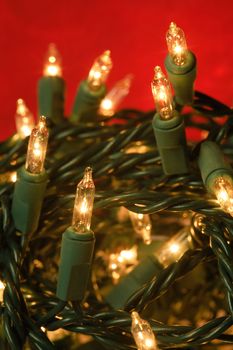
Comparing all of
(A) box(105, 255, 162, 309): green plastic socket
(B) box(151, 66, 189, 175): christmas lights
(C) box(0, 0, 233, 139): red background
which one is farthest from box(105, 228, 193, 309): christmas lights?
(C) box(0, 0, 233, 139): red background

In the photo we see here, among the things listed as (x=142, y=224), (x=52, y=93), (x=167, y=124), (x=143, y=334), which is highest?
(x=52, y=93)

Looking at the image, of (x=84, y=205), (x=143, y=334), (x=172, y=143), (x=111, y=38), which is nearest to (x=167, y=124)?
(x=172, y=143)

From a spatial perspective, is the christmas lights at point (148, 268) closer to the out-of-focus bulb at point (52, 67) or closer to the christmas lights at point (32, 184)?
the christmas lights at point (32, 184)

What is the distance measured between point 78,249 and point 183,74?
0.77ft

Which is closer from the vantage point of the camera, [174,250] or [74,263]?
[74,263]

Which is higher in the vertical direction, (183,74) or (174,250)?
(183,74)

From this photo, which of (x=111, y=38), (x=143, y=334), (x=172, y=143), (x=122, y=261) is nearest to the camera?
(x=143, y=334)

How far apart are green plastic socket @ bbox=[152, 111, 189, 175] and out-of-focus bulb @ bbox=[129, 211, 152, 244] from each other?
80 mm

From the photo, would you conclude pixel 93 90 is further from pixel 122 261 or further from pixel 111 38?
pixel 111 38

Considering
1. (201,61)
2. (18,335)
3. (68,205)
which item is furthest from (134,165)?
(201,61)

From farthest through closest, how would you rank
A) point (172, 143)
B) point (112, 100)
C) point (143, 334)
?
1. point (112, 100)
2. point (172, 143)
3. point (143, 334)

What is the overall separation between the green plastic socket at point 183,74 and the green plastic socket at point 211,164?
7 cm

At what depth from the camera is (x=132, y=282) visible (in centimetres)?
71

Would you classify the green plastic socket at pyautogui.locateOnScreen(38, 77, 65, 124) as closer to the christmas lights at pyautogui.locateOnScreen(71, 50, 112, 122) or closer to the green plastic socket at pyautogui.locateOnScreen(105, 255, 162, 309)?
the christmas lights at pyautogui.locateOnScreen(71, 50, 112, 122)
